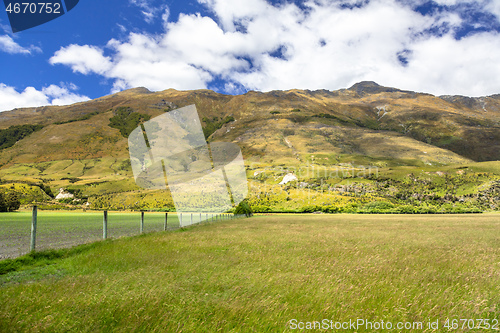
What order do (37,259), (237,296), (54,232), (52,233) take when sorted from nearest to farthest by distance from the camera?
(237,296), (37,259), (52,233), (54,232)

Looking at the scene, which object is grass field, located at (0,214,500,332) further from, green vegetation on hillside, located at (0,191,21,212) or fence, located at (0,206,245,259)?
green vegetation on hillside, located at (0,191,21,212)

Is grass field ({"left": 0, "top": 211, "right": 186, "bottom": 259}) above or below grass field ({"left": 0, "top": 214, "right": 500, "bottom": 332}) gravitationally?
below

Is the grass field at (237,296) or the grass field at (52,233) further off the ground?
the grass field at (237,296)

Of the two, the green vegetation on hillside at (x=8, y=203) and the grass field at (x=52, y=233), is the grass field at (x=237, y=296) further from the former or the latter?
the green vegetation on hillside at (x=8, y=203)

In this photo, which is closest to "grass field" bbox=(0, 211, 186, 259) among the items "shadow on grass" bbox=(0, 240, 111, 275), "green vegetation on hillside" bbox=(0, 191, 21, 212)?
"shadow on grass" bbox=(0, 240, 111, 275)

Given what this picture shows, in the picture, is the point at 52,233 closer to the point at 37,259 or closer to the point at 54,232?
the point at 54,232

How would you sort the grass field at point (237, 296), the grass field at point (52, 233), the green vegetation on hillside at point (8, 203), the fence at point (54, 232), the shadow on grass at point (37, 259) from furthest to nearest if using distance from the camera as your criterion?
1. the green vegetation on hillside at point (8, 203)
2. the grass field at point (52, 233)
3. the fence at point (54, 232)
4. the shadow on grass at point (37, 259)
5. the grass field at point (237, 296)

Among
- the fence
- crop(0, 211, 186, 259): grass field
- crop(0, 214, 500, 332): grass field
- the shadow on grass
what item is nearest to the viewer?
crop(0, 214, 500, 332): grass field

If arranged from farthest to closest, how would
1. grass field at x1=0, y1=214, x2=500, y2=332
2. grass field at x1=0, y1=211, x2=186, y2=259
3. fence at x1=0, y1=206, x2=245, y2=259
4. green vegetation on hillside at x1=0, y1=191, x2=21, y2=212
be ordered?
green vegetation on hillside at x1=0, y1=191, x2=21, y2=212 → grass field at x1=0, y1=211, x2=186, y2=259 → fence at x1=0, y1=206, x2=245, y2=259 → grass field at x1=0, y1=214, x2=500, y2=332

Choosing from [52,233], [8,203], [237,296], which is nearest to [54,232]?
[52,233]

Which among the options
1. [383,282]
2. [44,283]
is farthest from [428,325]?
[44,283]

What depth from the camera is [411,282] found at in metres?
5.94

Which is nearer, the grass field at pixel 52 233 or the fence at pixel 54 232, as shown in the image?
the fence at pixel 54 232

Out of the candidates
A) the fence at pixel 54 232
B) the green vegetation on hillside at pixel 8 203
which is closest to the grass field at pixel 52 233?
the fence at pixel 54 232
